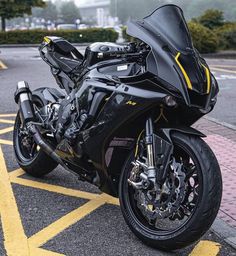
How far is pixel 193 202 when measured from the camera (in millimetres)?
3309

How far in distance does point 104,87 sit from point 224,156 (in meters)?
2.71

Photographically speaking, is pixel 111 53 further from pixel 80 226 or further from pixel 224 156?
pixel 224 156

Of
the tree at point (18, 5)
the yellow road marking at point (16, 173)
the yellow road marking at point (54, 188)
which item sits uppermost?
the yellow road marking at point (54, 188)

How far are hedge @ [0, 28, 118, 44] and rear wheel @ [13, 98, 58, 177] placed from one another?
2463cm

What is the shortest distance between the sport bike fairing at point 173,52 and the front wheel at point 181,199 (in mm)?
360

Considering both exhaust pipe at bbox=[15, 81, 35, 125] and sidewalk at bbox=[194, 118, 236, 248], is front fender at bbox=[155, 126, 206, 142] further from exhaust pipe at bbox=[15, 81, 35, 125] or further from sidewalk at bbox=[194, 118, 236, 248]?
exhaust pipe at bbox=[15, 81, 35, 125]

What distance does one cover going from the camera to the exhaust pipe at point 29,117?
14.7 ft

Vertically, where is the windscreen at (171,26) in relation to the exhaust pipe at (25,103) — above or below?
above

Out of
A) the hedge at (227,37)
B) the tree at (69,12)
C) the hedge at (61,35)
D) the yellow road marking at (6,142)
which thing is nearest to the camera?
the yellow road marking at (6,142)

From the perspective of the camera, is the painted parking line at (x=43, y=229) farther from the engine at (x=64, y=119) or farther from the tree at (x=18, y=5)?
the tree at (x=18, y=5)

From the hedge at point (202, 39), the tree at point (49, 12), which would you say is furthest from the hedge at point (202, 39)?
the tree at point (49, 12)

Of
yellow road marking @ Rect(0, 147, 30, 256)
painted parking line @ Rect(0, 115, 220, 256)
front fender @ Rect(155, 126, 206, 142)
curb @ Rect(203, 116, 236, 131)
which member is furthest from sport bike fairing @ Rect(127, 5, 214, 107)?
curb @ Rect(203, 116, 236, 131)

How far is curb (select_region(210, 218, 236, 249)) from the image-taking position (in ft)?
12.2

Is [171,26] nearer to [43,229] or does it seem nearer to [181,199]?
[181,199]
